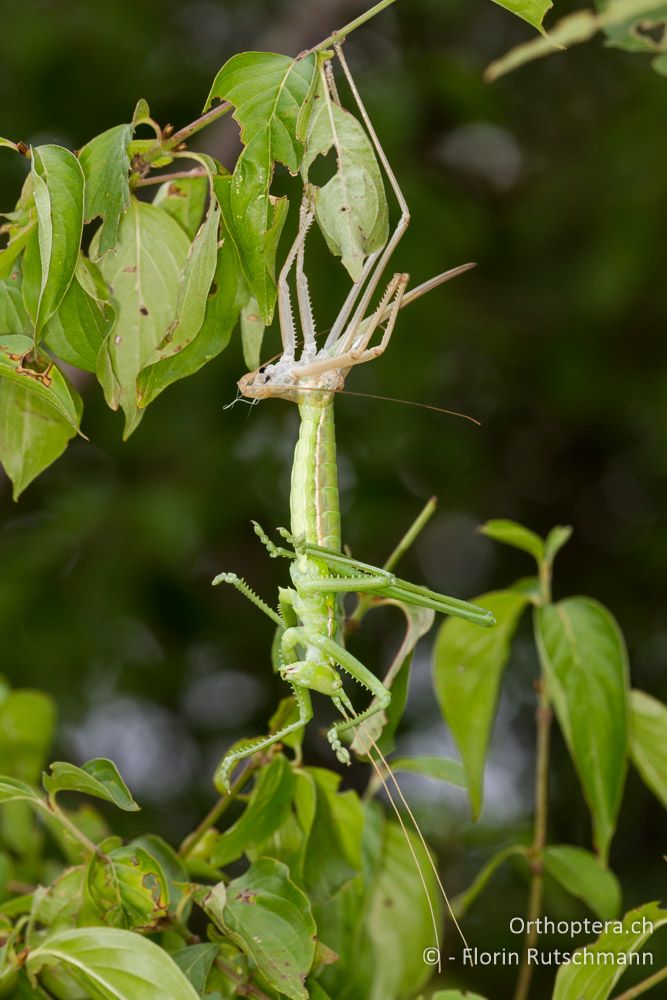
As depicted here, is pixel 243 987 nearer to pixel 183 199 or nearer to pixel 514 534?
pixel 514 534

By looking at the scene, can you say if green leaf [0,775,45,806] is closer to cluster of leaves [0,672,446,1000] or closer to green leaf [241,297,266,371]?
cluster of leaves [0,672,446,1000]

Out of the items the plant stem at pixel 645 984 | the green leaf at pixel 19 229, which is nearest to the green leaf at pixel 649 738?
the plant stem at pixel 645 984

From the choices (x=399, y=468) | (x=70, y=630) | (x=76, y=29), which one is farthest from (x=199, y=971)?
(x=76, y=29)

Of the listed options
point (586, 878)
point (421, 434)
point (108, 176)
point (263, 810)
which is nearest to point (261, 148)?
point (108, 176)

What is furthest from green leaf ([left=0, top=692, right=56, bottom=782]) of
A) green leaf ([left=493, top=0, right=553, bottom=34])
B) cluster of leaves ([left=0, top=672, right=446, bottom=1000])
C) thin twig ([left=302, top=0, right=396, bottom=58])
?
green leaf ([left=493, top=0, right=553, bottom=34])

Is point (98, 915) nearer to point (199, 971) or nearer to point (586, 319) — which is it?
point (199, 971)

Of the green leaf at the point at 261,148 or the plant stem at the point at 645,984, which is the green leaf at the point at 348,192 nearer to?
the green leaf at the point at 261,148
